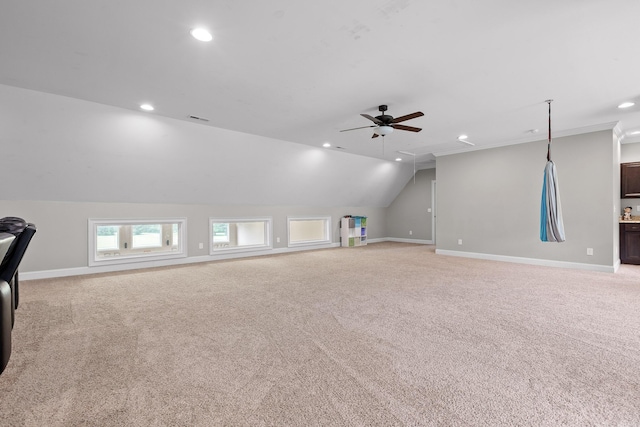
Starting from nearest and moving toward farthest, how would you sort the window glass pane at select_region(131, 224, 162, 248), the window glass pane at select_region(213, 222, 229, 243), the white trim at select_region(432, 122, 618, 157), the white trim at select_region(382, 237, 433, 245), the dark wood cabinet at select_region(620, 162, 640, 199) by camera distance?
the white trim at select_region(432, 122, 618, 157) < the dark wood cabinet at select_region(620, 162, 640, 199) < the window glass pane at select_region(131, 224, 162, 248) < the white trim at select_region(382, 237, 433, 245) < the window glass pane at select_region(213, 222, 229, 243)

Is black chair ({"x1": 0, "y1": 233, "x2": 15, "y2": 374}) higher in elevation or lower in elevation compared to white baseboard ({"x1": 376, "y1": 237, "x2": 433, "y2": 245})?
higher

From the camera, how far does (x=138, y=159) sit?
5102 mm

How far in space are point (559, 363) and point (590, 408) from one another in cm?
55

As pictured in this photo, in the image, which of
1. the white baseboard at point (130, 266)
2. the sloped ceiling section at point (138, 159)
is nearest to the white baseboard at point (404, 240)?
the sloped ceiling section at point (138, 159)

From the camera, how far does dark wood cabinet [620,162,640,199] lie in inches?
246

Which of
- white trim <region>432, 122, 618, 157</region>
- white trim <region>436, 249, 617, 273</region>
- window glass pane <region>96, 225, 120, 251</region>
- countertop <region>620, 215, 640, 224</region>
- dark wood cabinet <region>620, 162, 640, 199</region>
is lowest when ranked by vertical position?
white trim <region>436, 249, 617, 273</region>

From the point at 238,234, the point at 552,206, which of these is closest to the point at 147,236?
the point at 238,234

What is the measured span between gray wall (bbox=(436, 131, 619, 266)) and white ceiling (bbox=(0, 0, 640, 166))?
102 cm

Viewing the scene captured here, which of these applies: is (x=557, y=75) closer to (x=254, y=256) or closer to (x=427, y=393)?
(x=427, y=393)

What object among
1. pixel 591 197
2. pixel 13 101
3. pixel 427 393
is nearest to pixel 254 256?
pixel 13 101

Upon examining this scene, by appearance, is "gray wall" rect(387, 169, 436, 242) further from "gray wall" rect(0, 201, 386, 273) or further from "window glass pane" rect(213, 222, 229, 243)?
"gray wall" rect(0, 201, 386, 273)

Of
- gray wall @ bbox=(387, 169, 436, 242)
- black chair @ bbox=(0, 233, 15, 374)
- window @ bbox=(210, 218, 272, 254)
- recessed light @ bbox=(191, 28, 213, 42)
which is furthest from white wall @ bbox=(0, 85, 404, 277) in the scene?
black chair @ bbox=(0, 233, 15, 374)

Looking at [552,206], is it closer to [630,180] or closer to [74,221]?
[630,180]

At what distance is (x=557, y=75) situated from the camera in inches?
131
